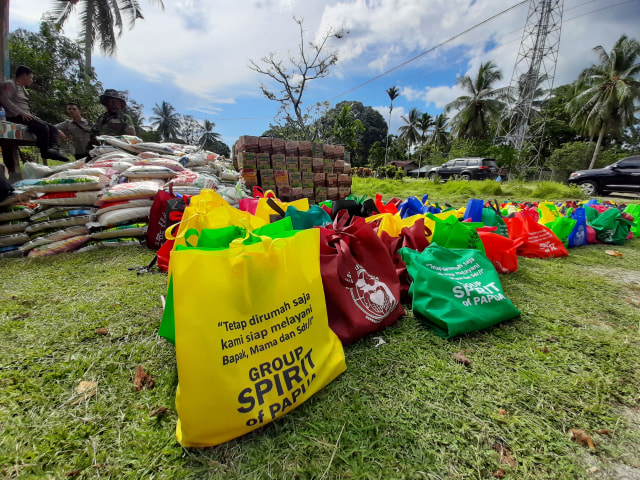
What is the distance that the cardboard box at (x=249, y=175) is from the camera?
4.60 meters

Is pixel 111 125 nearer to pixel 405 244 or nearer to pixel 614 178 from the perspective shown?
pixel 405 244

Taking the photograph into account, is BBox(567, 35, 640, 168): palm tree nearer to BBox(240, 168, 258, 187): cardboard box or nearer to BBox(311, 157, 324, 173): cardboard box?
BBox(311, 157, 324, 173): cardboard box

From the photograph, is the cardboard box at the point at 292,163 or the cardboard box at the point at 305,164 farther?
the cardboard box at the point at 305,164

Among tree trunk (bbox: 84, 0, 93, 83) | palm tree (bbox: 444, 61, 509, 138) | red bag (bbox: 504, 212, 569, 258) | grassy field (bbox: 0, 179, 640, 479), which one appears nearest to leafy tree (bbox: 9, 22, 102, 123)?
tree trunk (bbox: 84, 0, 93, 83)

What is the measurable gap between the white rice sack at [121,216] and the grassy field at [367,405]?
1250mm

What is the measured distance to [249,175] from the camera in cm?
462

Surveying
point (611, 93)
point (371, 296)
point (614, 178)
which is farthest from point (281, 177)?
point (611, 93)

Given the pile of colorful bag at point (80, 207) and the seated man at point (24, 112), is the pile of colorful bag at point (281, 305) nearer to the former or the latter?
the pile of colorful bag at point (80, 207)

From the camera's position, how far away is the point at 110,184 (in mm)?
3141

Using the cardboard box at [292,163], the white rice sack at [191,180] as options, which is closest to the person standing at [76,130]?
the white rice sack at [191,180]

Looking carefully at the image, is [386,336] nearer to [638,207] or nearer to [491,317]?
[491,317]

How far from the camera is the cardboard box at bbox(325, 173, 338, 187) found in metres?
5.60

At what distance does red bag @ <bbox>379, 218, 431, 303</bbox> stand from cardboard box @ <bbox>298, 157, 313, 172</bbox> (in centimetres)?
351

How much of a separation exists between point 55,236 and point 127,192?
29.7 inches
